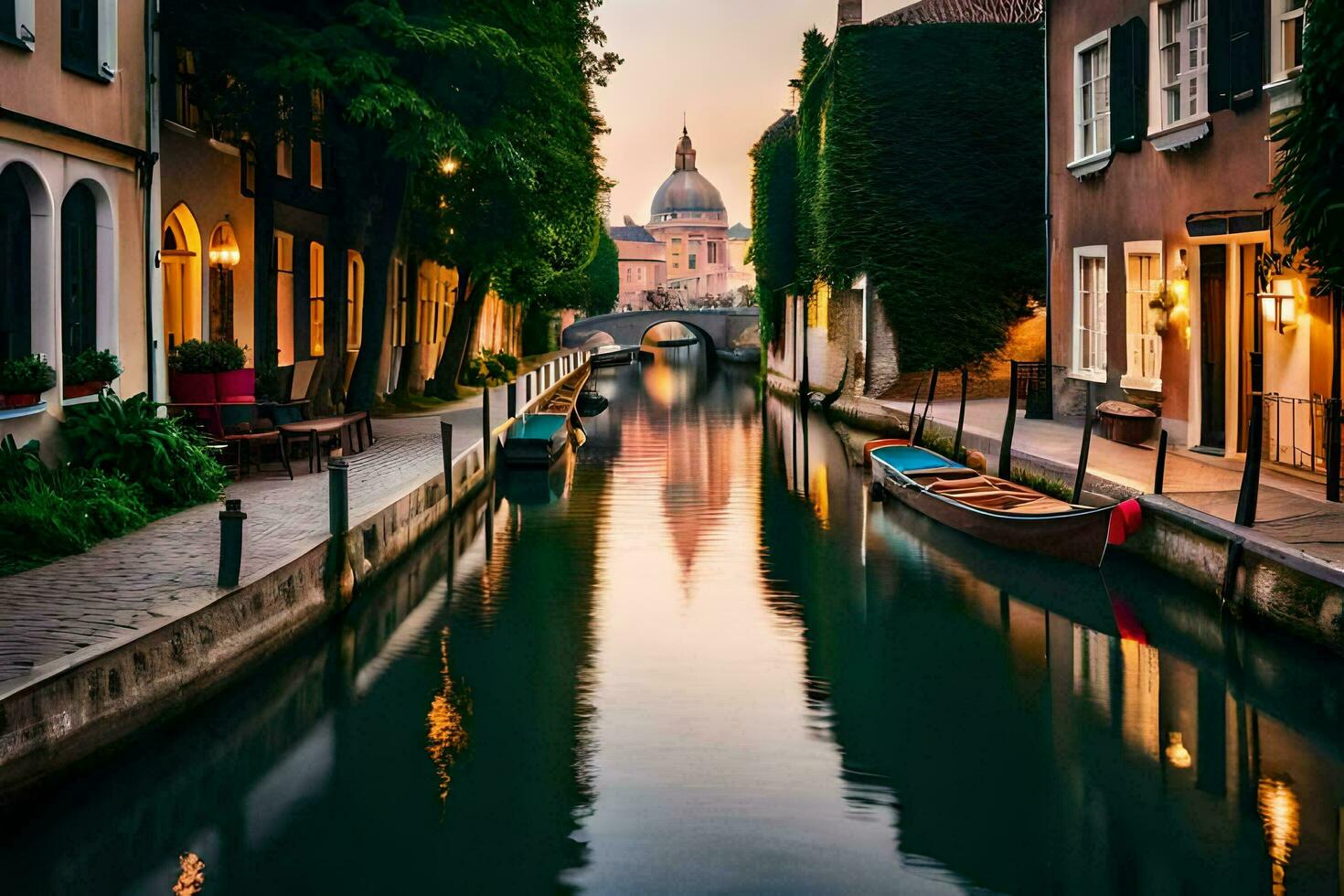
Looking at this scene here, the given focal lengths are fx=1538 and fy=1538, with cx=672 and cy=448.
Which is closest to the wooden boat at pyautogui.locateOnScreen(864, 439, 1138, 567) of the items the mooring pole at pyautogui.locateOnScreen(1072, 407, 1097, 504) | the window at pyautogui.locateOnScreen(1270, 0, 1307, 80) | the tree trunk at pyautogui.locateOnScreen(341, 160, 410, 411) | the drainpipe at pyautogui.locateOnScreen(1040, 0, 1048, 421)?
the mooring pole at pyautogui.locateOnScreen(1072, 407, 1097, 504)

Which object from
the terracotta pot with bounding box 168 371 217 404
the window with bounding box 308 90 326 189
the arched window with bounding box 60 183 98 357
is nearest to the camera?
the arched window with bounding box 60 183 98 357

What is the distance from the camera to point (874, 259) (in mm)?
30750

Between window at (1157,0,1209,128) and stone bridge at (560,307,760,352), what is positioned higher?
window at (1157,0,1209,128)

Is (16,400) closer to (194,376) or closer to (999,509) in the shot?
(194,376)

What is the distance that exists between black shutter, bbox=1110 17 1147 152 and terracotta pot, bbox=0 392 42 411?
1297 cm

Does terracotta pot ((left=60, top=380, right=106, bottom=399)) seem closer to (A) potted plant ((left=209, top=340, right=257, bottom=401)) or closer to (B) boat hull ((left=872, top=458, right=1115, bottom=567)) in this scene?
(A) potted plant ((left=209, top=340, right=257, bottom=401))

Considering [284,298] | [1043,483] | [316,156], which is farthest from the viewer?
[316,156]

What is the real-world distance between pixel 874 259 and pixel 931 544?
1598cm

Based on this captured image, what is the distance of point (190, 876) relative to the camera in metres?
6.41

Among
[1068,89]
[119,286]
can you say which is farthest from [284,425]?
[1068,89]

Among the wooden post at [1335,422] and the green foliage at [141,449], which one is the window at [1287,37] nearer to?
the wooden post at [1335,422]

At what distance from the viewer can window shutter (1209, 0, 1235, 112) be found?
15.6 m

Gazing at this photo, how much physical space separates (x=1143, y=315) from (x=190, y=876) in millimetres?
15195

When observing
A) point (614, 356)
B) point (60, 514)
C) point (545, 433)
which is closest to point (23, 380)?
point (60, 514)
